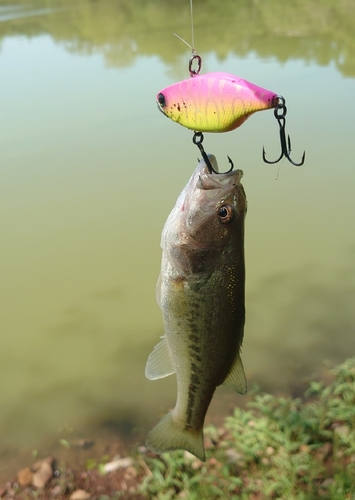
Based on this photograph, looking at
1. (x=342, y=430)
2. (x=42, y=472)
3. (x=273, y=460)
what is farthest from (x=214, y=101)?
(x=42, y=472)

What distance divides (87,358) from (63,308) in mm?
643

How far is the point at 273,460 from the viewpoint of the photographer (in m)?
2.95

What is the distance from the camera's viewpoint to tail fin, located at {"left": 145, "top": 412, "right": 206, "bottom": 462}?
5.98ft

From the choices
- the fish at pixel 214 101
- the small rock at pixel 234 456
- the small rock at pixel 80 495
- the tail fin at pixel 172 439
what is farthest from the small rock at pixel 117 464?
the fish at pixel 214 101

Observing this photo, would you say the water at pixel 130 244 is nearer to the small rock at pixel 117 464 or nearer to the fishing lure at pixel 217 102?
the small rock at pixel 117 464

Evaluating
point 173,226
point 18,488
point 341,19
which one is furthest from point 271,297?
point 341,19

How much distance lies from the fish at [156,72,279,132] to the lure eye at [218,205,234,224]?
0.85 ft

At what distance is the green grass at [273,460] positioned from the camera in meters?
2.78

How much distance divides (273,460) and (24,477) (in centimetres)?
156

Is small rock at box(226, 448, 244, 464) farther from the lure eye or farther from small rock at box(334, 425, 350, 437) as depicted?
the lure eye

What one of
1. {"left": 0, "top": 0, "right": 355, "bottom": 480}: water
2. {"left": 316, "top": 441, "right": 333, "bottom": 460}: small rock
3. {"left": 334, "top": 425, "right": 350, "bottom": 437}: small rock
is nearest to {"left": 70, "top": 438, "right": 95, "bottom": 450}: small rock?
{"left": 0, "top": 0, "right": 355, "bottom": 480}: water

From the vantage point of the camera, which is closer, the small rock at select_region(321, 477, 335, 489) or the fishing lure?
the fishing lure

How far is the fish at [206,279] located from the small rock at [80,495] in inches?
67.0

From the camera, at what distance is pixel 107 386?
3955mm
